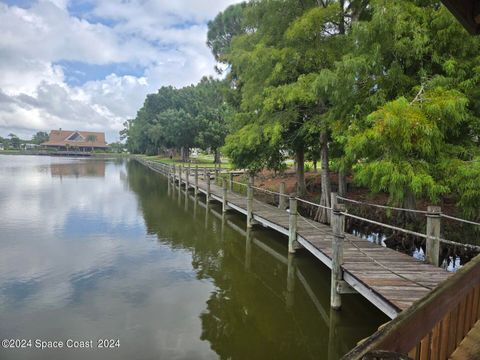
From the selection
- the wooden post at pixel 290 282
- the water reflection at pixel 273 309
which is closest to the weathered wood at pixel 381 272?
the wooden post at pixel 290 282

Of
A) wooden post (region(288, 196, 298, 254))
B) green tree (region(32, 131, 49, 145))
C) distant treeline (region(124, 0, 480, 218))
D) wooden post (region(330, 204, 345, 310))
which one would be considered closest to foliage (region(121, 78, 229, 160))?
distant treeline (region(124, 0, 480, 218))

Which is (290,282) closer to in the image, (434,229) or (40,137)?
(434,229)

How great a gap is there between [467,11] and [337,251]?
4023mm

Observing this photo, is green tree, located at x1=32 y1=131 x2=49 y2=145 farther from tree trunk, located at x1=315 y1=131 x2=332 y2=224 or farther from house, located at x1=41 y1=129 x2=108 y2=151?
tree trunk, located at x1=315 y1=131 x2=332 y2=224

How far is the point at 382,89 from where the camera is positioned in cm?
859

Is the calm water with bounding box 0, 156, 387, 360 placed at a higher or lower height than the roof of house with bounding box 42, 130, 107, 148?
lower

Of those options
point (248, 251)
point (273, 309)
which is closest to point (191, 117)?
point (248, 251)

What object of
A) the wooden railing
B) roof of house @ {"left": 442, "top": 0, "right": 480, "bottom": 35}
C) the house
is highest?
the house

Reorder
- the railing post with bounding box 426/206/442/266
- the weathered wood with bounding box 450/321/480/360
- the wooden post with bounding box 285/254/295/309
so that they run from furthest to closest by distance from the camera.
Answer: the wooden post with bounding box 285/254/295/309 < the railing post with bounding box 426/206/442/266 < the weathered wood with bounding box 450/321/480/360

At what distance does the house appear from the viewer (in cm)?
9556

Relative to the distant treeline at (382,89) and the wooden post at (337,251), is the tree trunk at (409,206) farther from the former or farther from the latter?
the wooden post at (337,251)

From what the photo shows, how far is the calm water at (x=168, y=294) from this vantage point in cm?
559

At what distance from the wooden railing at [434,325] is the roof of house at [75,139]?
104341mm

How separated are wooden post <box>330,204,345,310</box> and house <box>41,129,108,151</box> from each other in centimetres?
10073
